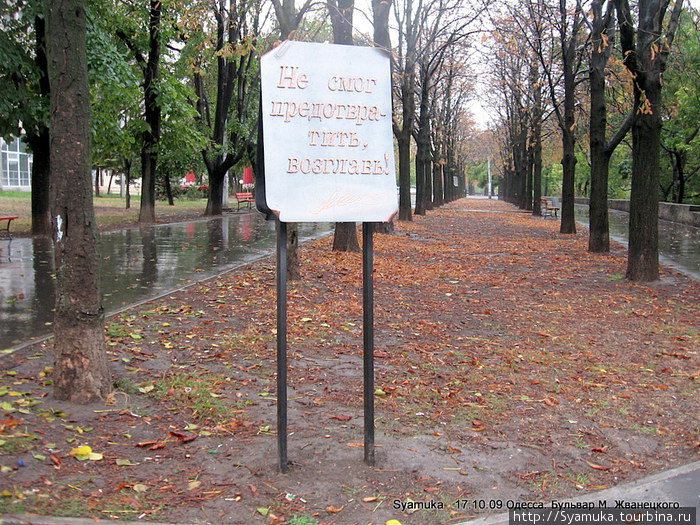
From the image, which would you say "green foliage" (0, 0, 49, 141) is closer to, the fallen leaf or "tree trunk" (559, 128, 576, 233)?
the fallen leaf

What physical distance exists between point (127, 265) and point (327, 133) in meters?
9.53

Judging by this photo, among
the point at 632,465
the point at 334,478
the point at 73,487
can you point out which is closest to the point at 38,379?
the point at 73,487

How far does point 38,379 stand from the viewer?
530cm

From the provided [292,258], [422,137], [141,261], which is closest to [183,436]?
[292,258]

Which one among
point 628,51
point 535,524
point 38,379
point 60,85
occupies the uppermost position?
point 628,51

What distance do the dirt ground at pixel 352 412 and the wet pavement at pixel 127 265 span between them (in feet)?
2.83

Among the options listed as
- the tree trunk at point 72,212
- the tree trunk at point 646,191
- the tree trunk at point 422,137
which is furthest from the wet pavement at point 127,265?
the tree trunk at point 422,137

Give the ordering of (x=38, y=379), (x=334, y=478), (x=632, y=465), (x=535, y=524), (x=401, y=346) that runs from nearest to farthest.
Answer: (x=535, y=524) → (x=334, y=478) → (x=632, y=465) → (x=38, y=379) → (x=401, y=346)

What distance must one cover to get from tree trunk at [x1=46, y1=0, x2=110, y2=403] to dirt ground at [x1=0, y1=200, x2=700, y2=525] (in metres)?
0.27

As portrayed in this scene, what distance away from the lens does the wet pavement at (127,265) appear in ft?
26.1

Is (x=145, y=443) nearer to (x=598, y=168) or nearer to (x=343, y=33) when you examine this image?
(x=343, y=33)

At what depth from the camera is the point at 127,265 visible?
12.7 meters

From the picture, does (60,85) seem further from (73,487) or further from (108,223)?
(108,223)

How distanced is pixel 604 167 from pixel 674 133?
22383 mm
